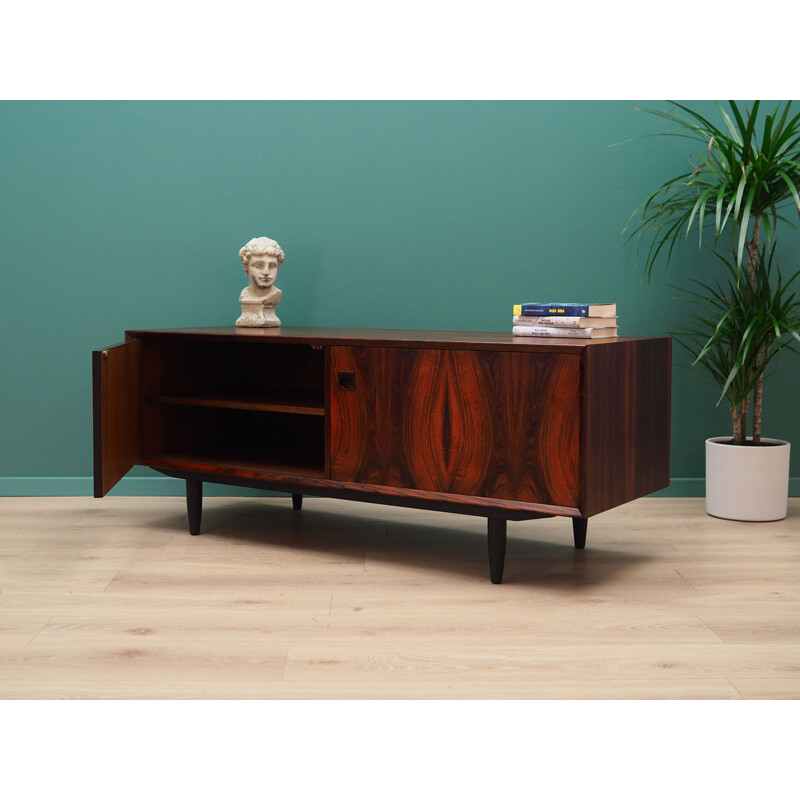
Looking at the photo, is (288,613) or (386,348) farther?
(386,348)

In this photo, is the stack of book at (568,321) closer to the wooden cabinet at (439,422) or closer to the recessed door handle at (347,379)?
the wooden cabinet at (439,422)

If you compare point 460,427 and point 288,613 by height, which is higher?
point 460,427

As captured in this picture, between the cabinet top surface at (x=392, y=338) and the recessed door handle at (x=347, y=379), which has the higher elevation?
the cabinet top surface at (x=392, y=338)

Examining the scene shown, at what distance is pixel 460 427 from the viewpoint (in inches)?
108

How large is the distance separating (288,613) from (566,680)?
2.55 feet

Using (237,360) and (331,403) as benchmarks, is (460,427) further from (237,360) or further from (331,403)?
(237,360)

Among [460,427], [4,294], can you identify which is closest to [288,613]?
[460,427]

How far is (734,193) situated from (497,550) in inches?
61.8

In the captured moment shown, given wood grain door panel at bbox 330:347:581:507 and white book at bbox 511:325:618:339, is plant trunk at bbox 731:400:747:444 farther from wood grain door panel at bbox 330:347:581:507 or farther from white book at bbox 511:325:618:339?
wood grain door panel at bbox 330:347:581:507

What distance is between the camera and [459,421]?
2732 millimetres

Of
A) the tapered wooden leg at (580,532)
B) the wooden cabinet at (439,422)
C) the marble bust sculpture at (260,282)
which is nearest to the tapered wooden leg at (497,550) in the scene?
the wooden cabinet at (439,422)

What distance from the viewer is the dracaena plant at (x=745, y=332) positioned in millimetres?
3398

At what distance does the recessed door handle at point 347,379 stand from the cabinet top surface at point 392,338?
9 centimetres

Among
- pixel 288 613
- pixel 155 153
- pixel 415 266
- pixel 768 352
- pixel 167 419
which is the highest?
pixel 155 153
